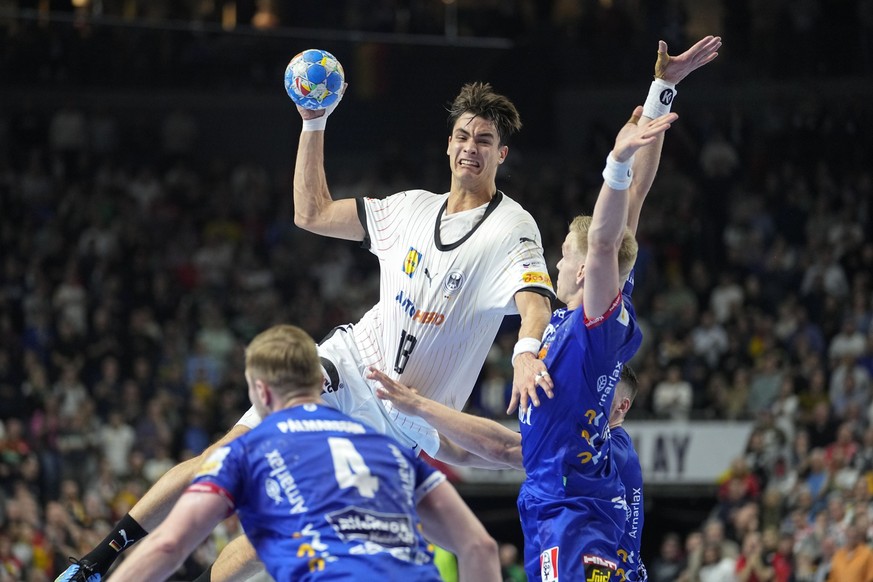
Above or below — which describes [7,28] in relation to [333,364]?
above

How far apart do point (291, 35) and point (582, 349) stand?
15.2 metres

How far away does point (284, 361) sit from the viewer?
5516 mm

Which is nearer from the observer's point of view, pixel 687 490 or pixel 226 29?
pixel 687 490

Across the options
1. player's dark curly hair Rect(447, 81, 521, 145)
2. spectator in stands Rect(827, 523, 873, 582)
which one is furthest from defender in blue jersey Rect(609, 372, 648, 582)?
spectator in stands Rect(827, 523, 873, 582)

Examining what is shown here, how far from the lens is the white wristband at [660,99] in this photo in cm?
780

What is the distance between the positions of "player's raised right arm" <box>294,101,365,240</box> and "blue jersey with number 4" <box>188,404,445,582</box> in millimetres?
3322

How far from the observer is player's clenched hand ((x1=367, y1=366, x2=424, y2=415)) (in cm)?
701

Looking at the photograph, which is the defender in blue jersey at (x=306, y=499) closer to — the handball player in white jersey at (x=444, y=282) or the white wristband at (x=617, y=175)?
the white wristband at (x=617, y=175)

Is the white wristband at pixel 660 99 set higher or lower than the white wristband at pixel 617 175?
higher

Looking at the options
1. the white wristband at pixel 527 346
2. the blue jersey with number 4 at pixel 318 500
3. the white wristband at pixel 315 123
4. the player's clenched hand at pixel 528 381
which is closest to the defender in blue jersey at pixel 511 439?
the player's clenched hand at pixel 528 381

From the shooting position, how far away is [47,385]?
65.7ft

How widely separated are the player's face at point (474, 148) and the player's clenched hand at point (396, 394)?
1761 mm

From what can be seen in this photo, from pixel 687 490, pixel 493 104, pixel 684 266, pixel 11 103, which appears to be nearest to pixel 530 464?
pixel 493 104

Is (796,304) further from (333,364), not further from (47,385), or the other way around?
(333,364)
